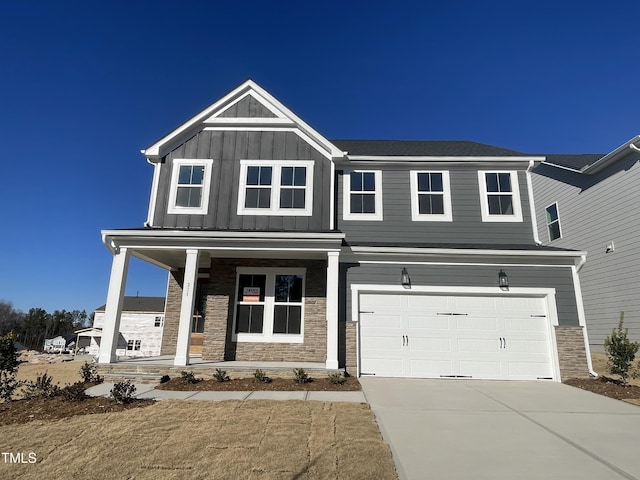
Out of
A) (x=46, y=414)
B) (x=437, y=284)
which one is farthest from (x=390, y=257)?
(x=46, y=414)

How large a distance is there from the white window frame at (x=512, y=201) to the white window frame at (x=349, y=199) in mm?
3243

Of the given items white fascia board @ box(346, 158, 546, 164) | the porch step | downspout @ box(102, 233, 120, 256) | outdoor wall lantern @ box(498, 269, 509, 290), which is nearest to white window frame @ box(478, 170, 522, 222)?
white fascia board @ box(346, 158, 546, 164)

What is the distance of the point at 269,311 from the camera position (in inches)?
422

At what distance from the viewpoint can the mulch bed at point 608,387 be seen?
7.49m

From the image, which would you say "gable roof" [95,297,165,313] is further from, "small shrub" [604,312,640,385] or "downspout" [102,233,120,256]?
"small shrub" [604,312,640,385]

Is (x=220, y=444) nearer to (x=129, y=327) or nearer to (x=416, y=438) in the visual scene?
(x=416, y=438)

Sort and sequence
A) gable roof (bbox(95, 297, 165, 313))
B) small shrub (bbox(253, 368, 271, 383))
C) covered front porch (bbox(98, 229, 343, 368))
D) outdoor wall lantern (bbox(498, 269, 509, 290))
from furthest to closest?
gable roof (bbox(95, 297, 165, 313)) → outdoor wall lantern (bbox(498, 269, 509, 290)) → covered front porch (bbox(98, 229, 343, 368)) → small shrub (bbox(253, 368, 271, 383))

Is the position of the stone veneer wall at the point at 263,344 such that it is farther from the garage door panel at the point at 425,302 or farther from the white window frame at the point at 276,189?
the garage door panel at the point at 425,302

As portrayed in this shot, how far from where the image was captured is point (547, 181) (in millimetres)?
15250

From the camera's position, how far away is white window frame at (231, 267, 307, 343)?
34.4ft

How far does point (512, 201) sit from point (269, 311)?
8474 millimetres

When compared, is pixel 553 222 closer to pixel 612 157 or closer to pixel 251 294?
pixel 612 157

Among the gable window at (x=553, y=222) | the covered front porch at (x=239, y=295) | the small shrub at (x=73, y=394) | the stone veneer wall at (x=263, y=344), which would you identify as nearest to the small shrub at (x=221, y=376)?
the covered front porch at (x=239, y=295)

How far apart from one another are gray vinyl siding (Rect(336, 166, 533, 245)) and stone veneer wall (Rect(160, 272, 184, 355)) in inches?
240
